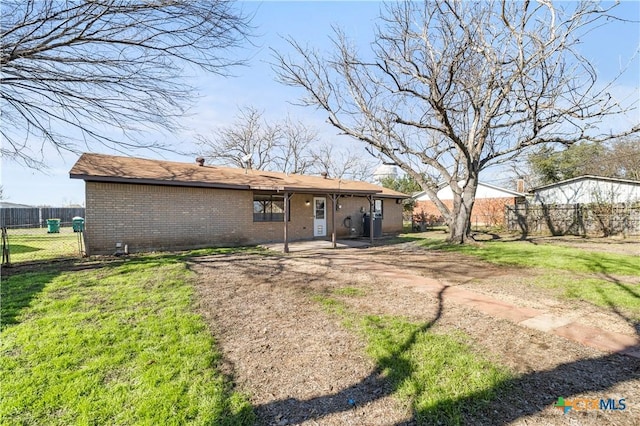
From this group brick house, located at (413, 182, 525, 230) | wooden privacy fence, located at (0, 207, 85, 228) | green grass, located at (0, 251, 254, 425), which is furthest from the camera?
brick house, located at (413, 182, 525, 230)

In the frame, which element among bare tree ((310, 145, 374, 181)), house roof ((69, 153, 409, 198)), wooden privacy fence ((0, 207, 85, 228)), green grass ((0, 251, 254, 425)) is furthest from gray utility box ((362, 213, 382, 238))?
wooden privacy fence ((0, 207, 85, 228))

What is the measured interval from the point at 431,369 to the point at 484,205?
22.6 m

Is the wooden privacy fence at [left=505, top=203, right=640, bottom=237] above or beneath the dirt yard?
above

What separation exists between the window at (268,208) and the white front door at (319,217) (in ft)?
5.54

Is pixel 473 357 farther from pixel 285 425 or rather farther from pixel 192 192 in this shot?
pixel 192 192

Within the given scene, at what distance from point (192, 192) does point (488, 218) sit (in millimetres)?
19930

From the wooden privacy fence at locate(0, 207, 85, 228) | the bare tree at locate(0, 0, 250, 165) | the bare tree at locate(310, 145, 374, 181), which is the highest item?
the bare tree at locate(310, 145, 374, 181)

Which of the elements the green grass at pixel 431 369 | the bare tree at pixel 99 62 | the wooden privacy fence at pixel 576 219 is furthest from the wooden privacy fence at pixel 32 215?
the wooden privacy fence at pixel 576 219

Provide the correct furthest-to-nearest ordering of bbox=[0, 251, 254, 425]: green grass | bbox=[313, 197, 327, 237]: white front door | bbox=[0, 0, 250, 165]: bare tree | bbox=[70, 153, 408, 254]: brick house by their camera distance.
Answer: bbox=[313, 197, 327, 237]: white front door → bbox=[70, 153, 408, 254]: brick house → bbox=[0, 0, 250, 165]: bare tree → bbox=[0, 251, 254, 425]: green grass

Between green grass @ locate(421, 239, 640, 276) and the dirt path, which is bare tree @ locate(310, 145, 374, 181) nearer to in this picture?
green grass @ locate(421, 239, 640, 276)

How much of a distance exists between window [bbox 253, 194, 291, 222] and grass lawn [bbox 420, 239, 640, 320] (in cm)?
636

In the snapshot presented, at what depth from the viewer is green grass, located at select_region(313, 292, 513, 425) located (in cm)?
240

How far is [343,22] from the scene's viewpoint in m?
11.0

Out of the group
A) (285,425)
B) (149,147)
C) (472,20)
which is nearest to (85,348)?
(285,425)
